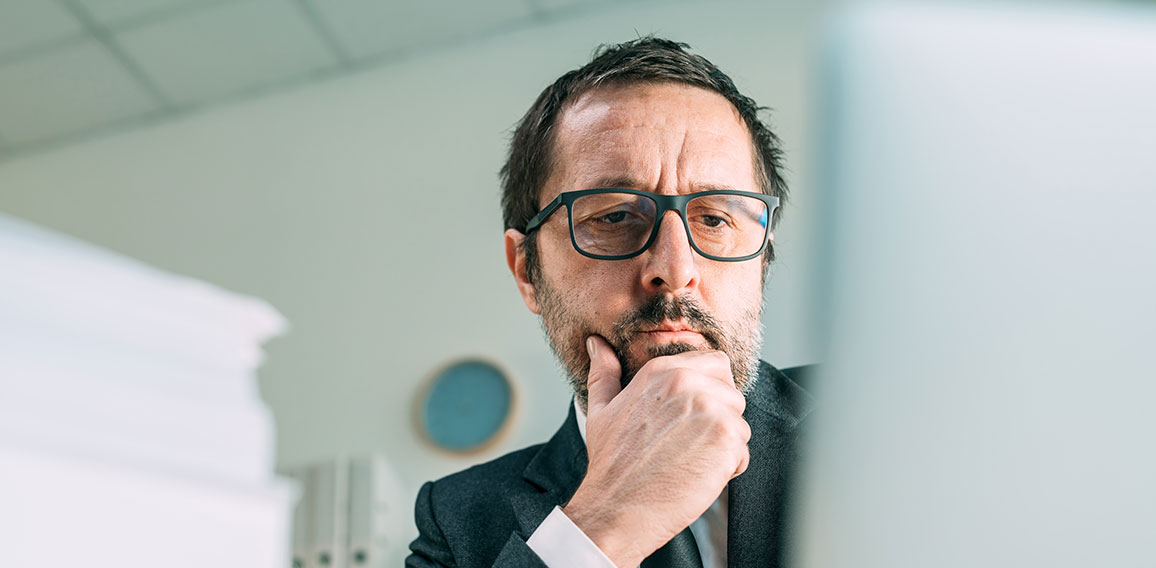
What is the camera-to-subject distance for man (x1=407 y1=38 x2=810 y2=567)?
0.71m

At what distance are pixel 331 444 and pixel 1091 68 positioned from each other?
7.81 ft

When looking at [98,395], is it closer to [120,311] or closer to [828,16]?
[120,311]

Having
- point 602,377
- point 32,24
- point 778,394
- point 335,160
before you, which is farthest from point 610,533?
point 32,24

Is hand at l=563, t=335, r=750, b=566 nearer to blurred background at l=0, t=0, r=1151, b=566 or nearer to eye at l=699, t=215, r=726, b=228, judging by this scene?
eye at l=699, t=215, r=726, b=228

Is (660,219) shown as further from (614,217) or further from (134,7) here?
(134,7)

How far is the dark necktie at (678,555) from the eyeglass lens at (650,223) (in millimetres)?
212

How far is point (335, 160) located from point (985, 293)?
2.66 m

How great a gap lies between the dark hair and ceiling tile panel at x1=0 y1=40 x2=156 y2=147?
217cm

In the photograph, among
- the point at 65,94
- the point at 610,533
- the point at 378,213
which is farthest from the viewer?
the point at 65,94

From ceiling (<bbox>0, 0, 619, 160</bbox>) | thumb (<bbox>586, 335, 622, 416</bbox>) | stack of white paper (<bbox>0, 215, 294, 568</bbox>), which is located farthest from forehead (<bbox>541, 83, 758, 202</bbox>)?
ceiling (<bbox>0, 0, 619, 160</bbox>)

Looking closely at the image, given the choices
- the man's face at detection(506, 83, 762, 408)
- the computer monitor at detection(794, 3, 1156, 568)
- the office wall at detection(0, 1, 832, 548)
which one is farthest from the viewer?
the office wall at detection(0, 1, 832, 548)

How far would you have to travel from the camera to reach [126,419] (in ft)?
1.32

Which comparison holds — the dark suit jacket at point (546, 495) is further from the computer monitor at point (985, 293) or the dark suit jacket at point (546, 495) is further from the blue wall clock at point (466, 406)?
the blue wall clock at point (466, 406)

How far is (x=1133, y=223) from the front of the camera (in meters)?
0.26
